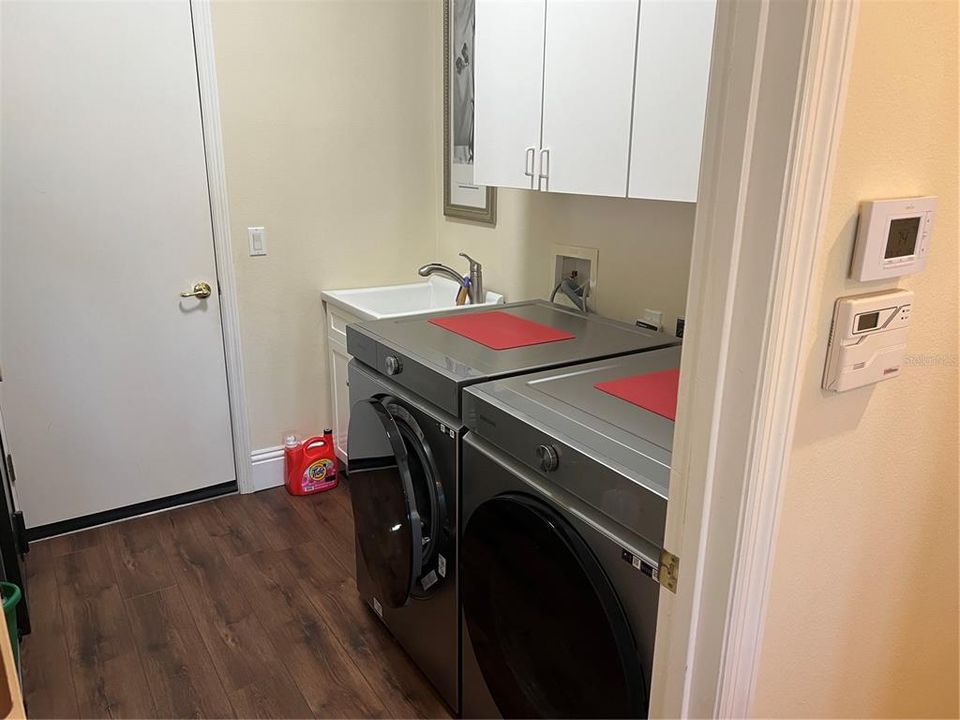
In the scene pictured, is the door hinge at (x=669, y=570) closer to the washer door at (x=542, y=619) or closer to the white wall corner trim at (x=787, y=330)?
the white wall corner trim at (x=787, y=330)

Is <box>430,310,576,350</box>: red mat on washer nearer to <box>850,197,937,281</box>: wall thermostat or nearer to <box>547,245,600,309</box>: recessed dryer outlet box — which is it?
<box>547,245,600,309</box>: recessed dryer outlet box

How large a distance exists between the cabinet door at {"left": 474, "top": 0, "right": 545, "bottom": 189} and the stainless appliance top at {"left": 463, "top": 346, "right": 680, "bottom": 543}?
0.68 metres

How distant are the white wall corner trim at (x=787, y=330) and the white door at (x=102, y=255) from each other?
242cm

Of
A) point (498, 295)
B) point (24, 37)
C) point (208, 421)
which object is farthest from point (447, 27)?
point (208, 421)

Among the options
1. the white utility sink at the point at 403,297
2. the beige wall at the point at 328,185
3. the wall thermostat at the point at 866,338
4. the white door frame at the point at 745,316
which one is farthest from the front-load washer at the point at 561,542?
the white utility sink at the point at 403,297

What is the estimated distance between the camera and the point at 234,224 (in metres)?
2.69

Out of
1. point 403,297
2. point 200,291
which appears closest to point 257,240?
point 200,291

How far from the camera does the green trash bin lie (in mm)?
1828

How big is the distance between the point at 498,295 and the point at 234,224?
1.08m

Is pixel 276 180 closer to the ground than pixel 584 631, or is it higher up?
higher up

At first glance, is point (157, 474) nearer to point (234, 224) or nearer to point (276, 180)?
point (234, 224)

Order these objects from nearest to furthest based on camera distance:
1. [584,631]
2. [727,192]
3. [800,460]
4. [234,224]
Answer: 1. [727,192]
2. [800,460]
3. [584,631]
4. [234,224]

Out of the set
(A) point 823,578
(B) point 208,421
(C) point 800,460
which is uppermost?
(C) point 800,460

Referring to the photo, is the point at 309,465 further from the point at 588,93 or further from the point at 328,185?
the point at 588,93
